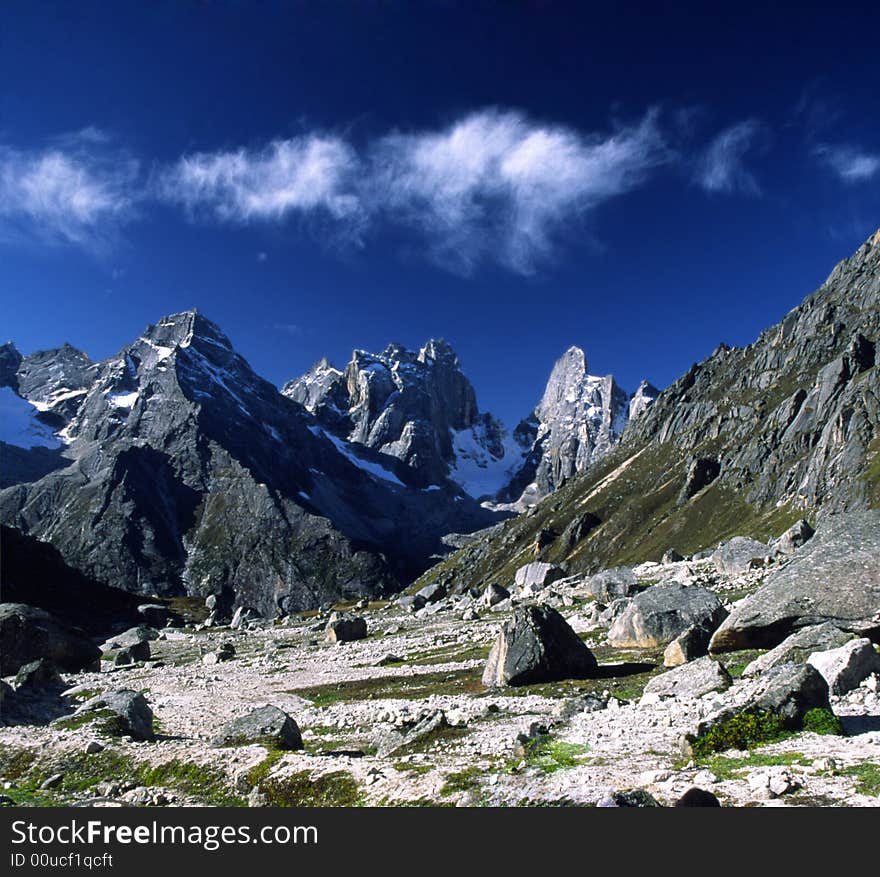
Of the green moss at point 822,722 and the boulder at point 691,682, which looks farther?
the boulder at point 691,682

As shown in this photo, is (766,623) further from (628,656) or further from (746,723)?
(746,723)

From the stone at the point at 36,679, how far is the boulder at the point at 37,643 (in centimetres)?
957

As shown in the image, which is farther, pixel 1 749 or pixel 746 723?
pixel 1 749

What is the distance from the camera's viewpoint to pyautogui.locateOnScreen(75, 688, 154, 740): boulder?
27.2 m

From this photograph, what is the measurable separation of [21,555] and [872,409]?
22234cm

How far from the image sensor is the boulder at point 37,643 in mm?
54062

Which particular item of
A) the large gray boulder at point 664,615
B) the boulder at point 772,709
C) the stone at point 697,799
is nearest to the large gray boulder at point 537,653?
the large gray boulder at point 664,615

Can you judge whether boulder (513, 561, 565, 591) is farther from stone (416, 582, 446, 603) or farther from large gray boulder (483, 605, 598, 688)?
large gray boulder (483, 605, 598, 688)

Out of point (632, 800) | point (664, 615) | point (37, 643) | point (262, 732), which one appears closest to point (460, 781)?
point (632, 800)

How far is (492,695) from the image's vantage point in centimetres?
3061

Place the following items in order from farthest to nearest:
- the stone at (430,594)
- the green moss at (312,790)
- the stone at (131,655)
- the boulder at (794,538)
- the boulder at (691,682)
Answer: the stone at (430,594) < the stone at (131,655) < the boulder at (794,538) < the boulder at (691,682) < the green moss at (312,790)

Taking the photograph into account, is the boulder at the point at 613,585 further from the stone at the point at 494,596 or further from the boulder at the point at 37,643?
the boulder at the point at 37,643

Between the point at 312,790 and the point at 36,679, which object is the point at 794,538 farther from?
the point at 36,679
